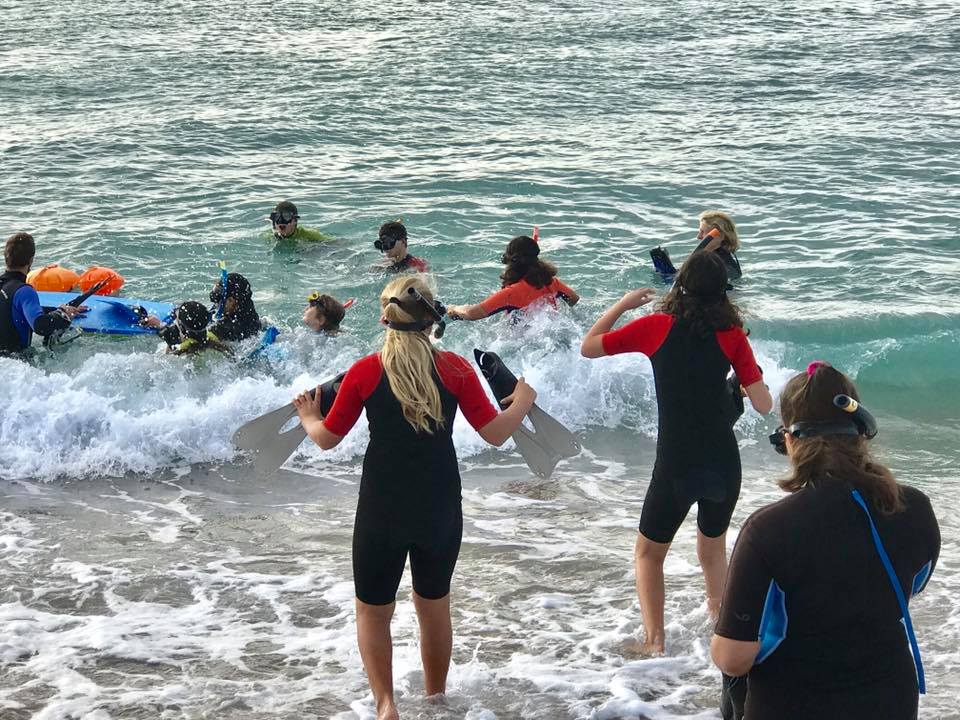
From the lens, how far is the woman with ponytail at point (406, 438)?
4.28 m

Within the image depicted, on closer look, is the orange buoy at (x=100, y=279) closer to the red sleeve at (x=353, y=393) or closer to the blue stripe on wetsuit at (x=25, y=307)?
the blue stripe on wetsuit at (x=25, y=307)

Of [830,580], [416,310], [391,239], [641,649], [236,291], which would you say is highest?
[416,310]

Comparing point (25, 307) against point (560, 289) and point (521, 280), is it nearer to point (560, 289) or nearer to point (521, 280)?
point (521, 280)

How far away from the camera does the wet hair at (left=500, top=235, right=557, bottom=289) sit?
9266mm

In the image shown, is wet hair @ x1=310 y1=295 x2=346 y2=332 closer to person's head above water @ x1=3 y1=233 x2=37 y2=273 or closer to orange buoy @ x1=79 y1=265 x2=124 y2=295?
person's head above water @ x1=3 y1=233 x2=37 y2=273

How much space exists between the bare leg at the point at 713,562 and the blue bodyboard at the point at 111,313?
21.9ft

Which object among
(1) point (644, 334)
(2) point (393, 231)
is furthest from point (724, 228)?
(2) point (393, 231)

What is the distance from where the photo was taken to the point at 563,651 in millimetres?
5555

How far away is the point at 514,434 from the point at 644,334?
0.72 meters

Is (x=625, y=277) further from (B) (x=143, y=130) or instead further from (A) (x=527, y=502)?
(B) (x=143, y=130)

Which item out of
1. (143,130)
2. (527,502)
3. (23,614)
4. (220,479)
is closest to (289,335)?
(220,479)

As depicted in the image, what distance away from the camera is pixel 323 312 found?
9.85 metres

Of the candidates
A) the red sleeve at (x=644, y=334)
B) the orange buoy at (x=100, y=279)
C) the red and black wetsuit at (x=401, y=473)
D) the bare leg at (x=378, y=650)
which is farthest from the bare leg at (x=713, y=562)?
the orange buoy at (x=100, y=279)

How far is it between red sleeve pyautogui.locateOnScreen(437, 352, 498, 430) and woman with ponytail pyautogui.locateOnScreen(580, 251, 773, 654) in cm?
84
